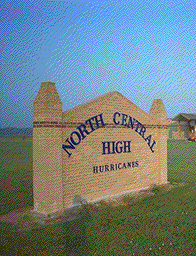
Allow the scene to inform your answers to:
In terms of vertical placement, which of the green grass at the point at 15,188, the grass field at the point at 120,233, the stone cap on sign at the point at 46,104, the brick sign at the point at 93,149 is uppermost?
the stone cap on sign at the point at 46,104

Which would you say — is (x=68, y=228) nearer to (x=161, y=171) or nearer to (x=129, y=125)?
(x=129, y=125)

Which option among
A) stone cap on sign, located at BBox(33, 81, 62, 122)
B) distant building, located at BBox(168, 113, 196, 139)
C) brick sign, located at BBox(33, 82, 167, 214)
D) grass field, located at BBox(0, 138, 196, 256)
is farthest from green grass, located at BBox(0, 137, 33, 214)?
distant building, located at BBox(168, 113, 196, 139)

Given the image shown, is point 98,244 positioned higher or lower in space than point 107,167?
lower

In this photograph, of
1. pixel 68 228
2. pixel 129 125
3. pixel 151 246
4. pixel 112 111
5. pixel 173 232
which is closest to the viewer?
pixel 151 246

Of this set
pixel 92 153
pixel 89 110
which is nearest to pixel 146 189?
pixel 92 153

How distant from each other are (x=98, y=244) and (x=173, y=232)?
1.82 m

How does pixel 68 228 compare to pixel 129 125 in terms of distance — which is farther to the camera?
pixel 129 125

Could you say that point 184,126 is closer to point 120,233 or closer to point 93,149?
point 93,149

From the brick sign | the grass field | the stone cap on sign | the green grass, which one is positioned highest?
the stone cap on sign

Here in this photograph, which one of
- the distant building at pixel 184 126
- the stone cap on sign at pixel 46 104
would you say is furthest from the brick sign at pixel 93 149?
the distant building at pixel 184 126

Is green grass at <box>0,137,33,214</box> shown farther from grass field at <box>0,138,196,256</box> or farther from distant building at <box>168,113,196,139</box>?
distant building at <box>168,113,196,139</box>

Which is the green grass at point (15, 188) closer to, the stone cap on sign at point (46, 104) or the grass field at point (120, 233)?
the grass field at point (120, 233)

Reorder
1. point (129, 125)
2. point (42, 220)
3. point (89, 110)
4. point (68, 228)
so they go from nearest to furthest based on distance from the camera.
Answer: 1. point (68, 228)
2. point (42, 220)
3. point (89, 110)
4. point (129, 125)

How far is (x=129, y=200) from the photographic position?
10852 millimetres
